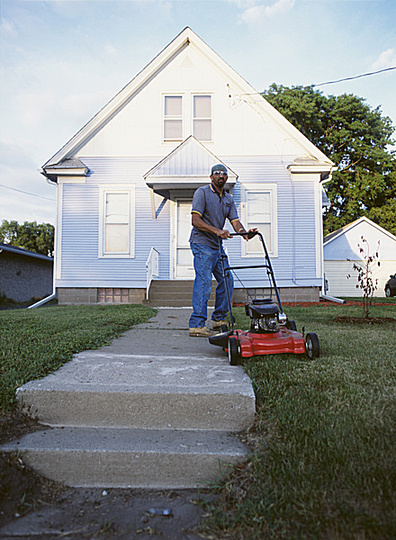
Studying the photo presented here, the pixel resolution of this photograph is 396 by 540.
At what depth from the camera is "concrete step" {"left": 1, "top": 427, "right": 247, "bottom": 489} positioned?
190cm

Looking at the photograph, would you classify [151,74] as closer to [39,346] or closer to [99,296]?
[99,296]

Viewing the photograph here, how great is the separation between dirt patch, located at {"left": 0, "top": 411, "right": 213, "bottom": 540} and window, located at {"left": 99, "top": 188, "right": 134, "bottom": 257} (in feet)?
30.7

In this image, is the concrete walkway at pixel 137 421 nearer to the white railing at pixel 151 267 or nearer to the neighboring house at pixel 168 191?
the white railing at pixel 151 267

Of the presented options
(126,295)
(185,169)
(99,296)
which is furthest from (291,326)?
(99,296)

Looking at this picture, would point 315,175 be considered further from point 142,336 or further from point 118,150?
point 142,336

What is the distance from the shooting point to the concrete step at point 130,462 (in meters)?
1.90

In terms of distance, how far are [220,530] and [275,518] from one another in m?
0.22

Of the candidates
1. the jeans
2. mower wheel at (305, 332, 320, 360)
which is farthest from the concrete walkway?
the jeans

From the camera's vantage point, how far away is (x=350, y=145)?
27172mm

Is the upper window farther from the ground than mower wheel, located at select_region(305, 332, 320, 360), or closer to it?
farther from the ground

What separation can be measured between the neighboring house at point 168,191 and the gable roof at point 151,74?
28 millimetres

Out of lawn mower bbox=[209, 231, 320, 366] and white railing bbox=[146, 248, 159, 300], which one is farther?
white railing bbox=[146, 248, 159, 300]

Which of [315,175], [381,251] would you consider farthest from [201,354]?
[381,251]

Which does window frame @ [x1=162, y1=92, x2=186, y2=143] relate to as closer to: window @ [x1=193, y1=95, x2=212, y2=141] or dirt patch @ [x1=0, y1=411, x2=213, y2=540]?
window @ [x1=193, y1=95, x2=212, y2=141]
